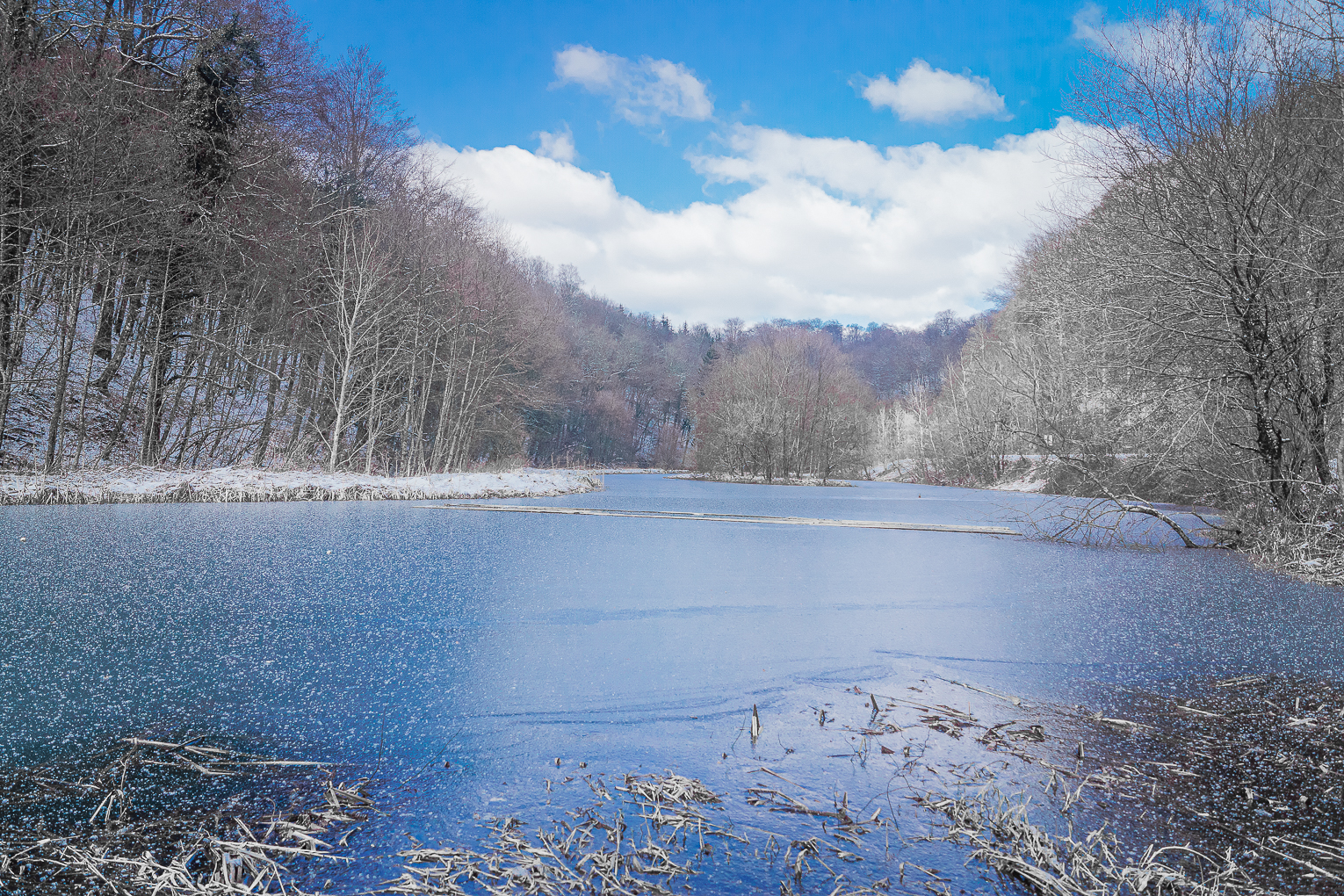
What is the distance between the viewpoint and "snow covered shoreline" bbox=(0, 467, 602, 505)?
8.95 m

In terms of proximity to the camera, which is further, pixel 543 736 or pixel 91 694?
pixel 91 694

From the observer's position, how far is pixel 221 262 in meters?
13.8

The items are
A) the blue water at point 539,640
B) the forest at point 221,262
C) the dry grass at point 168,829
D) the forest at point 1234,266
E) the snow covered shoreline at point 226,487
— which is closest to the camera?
the dry grass at point 168,829

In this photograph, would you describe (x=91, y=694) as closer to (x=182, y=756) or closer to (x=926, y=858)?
(x=182, y=756)

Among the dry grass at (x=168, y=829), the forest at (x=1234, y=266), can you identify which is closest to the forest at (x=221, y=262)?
the dry grass at (x=168, y=829)

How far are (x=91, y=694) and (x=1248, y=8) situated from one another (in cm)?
968

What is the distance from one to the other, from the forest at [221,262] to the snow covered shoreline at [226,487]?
88 cm

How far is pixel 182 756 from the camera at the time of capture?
79.0 inches

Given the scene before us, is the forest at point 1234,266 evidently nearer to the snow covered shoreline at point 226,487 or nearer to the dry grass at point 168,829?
the dry grass at point 168,829

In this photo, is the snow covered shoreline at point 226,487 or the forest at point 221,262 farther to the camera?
the forest at point 221,262

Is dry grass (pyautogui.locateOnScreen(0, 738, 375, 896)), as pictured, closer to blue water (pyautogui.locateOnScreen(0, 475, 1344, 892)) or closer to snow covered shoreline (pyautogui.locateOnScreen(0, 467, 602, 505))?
blue water (pyautogui.locateOnScreen(0, 475, 1344, 892))

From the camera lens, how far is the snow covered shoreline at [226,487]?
8.95 meters

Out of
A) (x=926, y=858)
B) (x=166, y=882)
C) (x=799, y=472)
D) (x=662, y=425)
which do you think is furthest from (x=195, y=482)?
(x=662, y=425)

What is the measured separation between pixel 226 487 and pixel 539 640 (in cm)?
958
